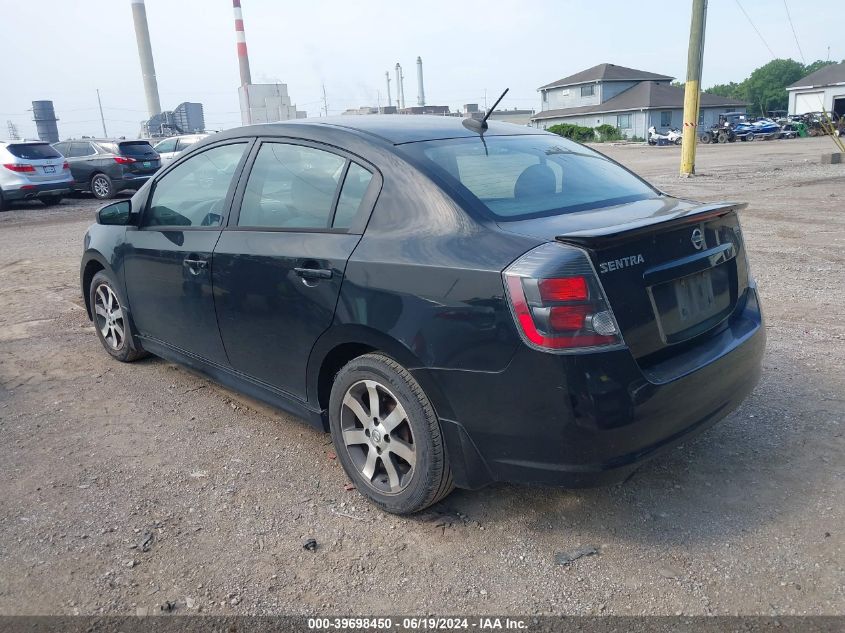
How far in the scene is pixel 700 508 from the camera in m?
3.00

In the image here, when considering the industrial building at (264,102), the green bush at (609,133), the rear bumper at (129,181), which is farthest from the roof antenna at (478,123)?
the green bush at (609,133)

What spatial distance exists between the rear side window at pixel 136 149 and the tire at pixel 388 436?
17.0 m

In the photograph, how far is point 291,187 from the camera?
135 inches

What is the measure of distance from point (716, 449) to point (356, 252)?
6.76ft

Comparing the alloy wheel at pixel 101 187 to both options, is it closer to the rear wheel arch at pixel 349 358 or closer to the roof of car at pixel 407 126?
the roof of car at pixel 407 126

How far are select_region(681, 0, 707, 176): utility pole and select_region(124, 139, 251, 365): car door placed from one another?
1555 centimetres

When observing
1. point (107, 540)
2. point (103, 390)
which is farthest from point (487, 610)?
point (103, 390)

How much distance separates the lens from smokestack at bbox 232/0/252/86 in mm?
59750

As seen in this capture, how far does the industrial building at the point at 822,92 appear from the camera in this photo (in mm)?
54406

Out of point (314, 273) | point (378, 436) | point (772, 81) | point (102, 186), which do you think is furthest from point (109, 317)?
point (772, 81)

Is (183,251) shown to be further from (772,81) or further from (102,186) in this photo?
(772,81)

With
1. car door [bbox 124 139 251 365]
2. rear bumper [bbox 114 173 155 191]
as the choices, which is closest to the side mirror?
car door [bbox 124 139 251 365]

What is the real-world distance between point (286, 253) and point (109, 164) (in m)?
16.9

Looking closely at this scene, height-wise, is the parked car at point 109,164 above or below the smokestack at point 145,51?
below
